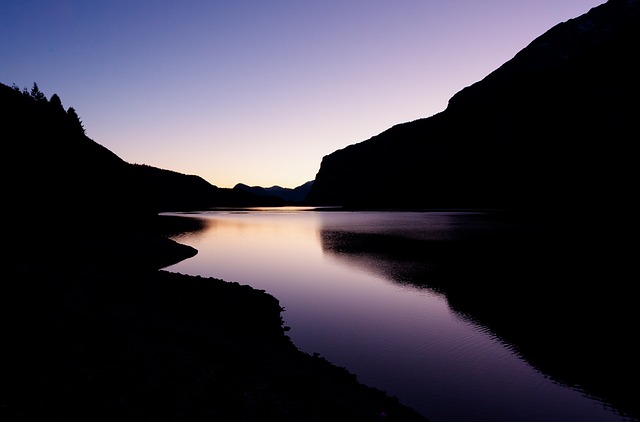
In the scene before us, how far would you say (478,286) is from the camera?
35250 mm

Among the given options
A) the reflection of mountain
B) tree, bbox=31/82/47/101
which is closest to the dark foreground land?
the reflection of mountain

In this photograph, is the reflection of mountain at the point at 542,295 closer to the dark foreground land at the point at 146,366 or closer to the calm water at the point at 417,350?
the calm water at the point at 417,350

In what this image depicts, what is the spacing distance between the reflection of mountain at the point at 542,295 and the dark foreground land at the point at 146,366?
Result: 932cm

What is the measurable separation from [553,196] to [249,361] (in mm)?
210116

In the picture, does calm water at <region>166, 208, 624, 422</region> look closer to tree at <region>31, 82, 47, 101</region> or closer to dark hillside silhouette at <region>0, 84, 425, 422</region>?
dark hillside silhouette at <region>0, 84, 425, 422</region>

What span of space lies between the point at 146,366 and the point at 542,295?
2881cm

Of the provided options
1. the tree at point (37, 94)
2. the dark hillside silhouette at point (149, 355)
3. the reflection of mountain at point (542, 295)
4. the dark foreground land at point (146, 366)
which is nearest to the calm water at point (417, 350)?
the reflection of mountain at point (542, 295)

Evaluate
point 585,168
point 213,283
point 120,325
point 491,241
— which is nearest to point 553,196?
point 585,168

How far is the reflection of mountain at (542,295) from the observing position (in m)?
18.1

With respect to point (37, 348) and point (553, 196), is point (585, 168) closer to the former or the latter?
point (553, 196)

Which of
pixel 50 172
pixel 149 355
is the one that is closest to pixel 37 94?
pixel 50 172

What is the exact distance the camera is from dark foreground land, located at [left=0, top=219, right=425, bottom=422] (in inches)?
378

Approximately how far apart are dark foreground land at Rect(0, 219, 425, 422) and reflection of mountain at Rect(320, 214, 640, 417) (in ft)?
30.6

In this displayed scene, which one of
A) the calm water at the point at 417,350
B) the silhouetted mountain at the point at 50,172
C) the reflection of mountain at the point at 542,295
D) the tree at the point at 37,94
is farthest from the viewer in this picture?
the tree at the point at 37,94
